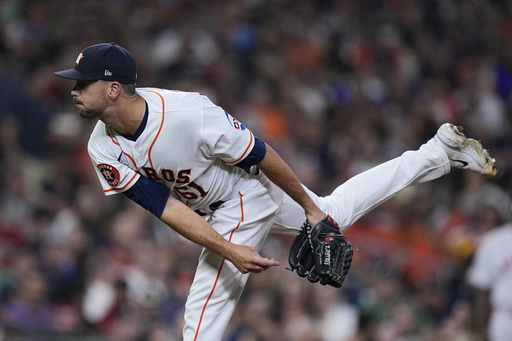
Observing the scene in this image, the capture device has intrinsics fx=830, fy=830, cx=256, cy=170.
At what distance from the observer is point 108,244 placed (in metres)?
7.25

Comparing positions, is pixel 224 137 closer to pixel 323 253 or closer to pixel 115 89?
pixel 115 89

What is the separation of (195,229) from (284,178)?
508 millimetres

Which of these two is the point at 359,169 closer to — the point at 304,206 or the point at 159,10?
the point at 159,10

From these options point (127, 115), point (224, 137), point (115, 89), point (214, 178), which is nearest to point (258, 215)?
point (214, 178)

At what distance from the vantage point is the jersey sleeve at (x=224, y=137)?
4.05 meters

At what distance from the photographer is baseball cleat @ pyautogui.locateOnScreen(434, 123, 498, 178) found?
459 cm

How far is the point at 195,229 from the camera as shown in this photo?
405cm

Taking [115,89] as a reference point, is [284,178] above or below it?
below

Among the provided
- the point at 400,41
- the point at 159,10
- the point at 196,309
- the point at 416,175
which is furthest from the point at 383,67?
the point at 196,309

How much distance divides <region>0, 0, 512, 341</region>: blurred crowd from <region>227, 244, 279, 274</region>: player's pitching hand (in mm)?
2494

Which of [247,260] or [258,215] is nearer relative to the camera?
[247,260]

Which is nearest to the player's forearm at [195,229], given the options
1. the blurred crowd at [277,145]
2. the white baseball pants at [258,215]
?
the white baseball pants at [258,215]

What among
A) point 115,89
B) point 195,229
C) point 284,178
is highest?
point 115,89

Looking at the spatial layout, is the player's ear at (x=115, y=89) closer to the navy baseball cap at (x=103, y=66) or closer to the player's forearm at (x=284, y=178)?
the navy baseball cap at (x=103, y=66)
